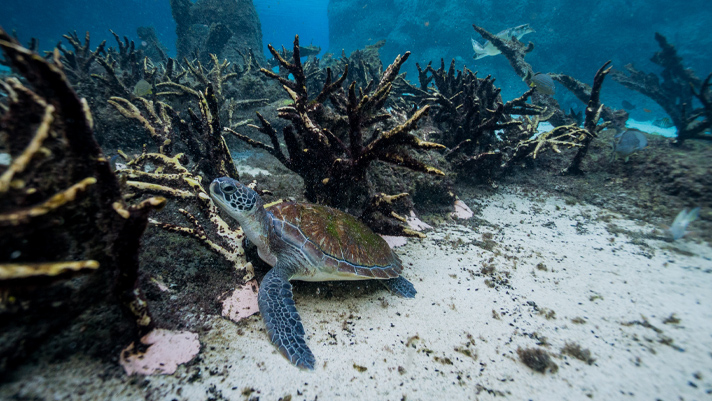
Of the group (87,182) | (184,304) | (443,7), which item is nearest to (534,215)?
(184,304)

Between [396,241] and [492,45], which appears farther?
[492,45]

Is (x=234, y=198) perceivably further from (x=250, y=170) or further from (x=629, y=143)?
(x=629, y=143)

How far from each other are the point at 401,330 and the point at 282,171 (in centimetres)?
379

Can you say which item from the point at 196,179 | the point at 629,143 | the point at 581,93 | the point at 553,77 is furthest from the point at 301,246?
the point at 581,93

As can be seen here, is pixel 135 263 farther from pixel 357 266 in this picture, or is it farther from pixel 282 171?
pixel 282 171

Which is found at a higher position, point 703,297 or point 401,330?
point 703,297

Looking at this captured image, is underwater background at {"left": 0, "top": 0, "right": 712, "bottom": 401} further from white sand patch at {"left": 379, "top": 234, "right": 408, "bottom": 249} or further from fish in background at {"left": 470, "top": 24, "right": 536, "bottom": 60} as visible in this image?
fish in background at {"left": 470, "top": 24, "right": 536, "bottom": 60}

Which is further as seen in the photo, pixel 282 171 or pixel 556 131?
pixel 556 131

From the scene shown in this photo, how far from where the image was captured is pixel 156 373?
1.38 meters

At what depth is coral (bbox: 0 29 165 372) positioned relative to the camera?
91 cm

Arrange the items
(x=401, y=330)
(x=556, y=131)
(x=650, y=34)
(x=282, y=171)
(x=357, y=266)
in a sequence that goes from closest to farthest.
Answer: (x=401, y=330) < (x=357, y=266) < (x=282, y=171) < (x=556, y=131) < (x=650, y=34)

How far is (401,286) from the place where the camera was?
2.39 m

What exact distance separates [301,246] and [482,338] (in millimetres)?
1615

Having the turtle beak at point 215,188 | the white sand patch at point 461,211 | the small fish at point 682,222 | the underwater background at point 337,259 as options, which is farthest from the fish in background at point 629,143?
the turtle beak at point 215,188
